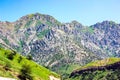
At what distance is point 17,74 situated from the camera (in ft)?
435

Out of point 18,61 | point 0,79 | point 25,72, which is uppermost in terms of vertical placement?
point 18,61

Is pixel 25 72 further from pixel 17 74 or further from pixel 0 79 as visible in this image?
pixel 0 79

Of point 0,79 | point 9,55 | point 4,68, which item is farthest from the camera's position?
point 9,55

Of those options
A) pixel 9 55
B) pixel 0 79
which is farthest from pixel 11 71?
pixel 9 55

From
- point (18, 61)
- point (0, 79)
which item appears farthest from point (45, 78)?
point (0, 79)

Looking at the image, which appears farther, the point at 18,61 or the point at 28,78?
the point at 18,61

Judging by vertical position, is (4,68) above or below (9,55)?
below

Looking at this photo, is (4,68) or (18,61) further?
(18,61)

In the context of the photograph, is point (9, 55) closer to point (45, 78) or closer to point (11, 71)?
point (45, 78)

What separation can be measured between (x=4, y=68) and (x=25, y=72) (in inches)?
378

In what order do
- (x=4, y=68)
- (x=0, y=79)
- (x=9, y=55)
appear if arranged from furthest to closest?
1. (x=9, y=55)
2. (x=4, y=68)
3. (x=0, y=79)

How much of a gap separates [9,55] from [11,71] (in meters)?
63.4

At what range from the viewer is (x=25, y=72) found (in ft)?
429

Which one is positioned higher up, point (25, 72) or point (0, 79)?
point (25, 72)
